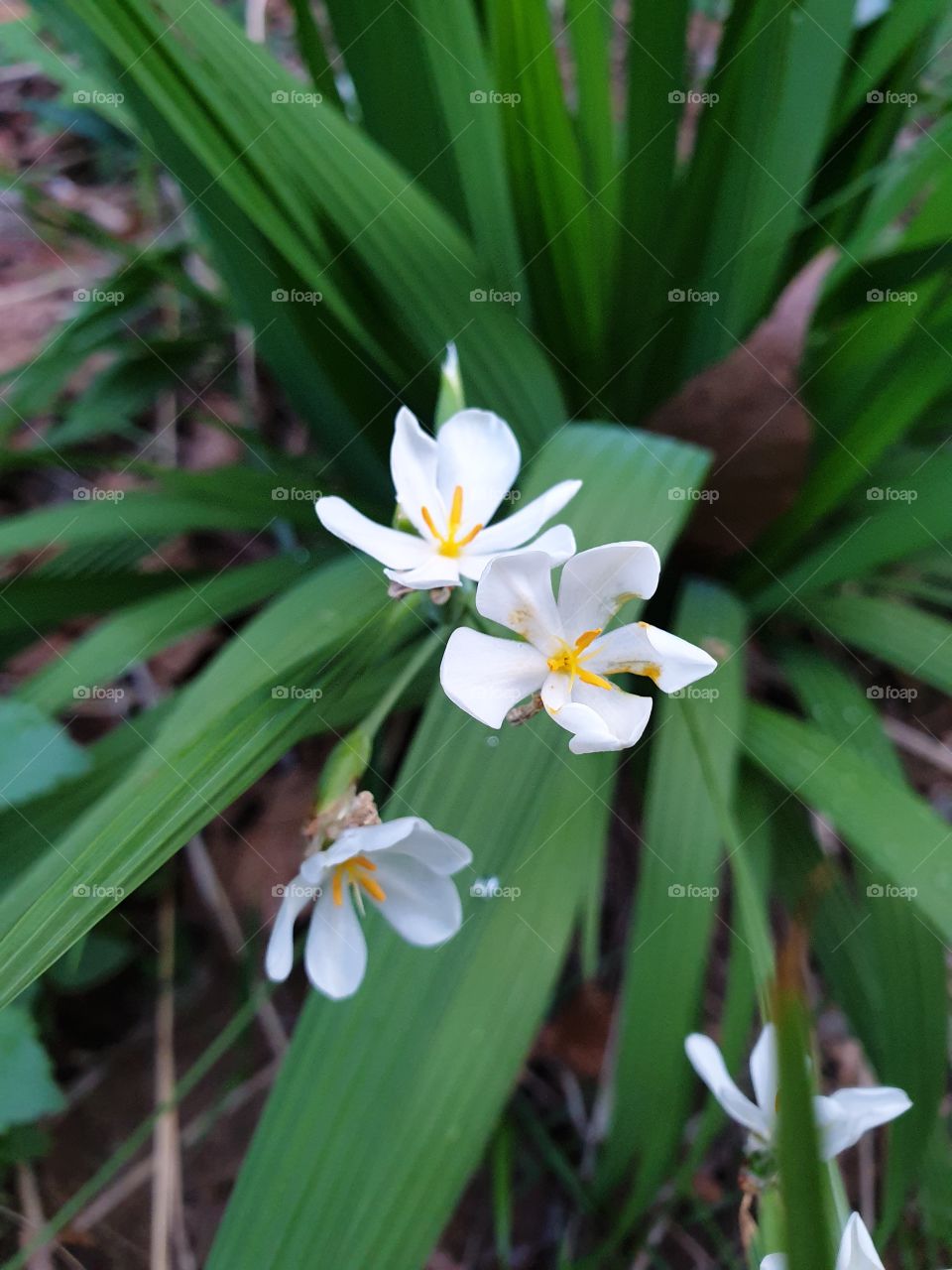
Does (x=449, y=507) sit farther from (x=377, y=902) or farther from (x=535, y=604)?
(x=377, y=902)

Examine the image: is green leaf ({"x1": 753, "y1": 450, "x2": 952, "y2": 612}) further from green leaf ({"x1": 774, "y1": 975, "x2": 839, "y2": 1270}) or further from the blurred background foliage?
green leaf ({"x1": 774, "y1": 975, "x2": 839, "y2": 1270})

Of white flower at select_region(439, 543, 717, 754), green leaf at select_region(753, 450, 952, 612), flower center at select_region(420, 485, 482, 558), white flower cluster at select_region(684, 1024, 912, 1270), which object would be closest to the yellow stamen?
flower center at select_region(420, 485, 482, 558)

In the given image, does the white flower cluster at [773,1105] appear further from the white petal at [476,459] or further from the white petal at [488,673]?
the white petal at [476,459]

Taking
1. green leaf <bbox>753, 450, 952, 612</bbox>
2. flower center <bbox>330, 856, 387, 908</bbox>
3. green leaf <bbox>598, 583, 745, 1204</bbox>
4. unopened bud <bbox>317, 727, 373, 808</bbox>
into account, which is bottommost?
green leaf <bbox>598, 583, 745, 1204</bbox>

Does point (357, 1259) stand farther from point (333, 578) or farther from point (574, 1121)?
point (333, 578)

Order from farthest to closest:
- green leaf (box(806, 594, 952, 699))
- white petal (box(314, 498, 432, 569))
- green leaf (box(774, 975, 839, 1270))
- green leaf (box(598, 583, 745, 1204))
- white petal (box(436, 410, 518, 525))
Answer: green leaf (box(806, 594, 952, 699)) → green leaf (box(598, 583, 745, 1204)) → white petal (box(436, 410, 518, 525)) → white petal (box(314, 498, 432, 569)) → green leaf (box(774, 975, 839, 1270))

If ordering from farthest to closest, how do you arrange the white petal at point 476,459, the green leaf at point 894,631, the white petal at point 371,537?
the green leaf at point 894,631
the white petal at point 476,459
the white petal at point 371,537

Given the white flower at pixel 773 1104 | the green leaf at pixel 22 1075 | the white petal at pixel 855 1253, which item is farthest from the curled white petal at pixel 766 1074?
the green leaf at pixel 22 1075
